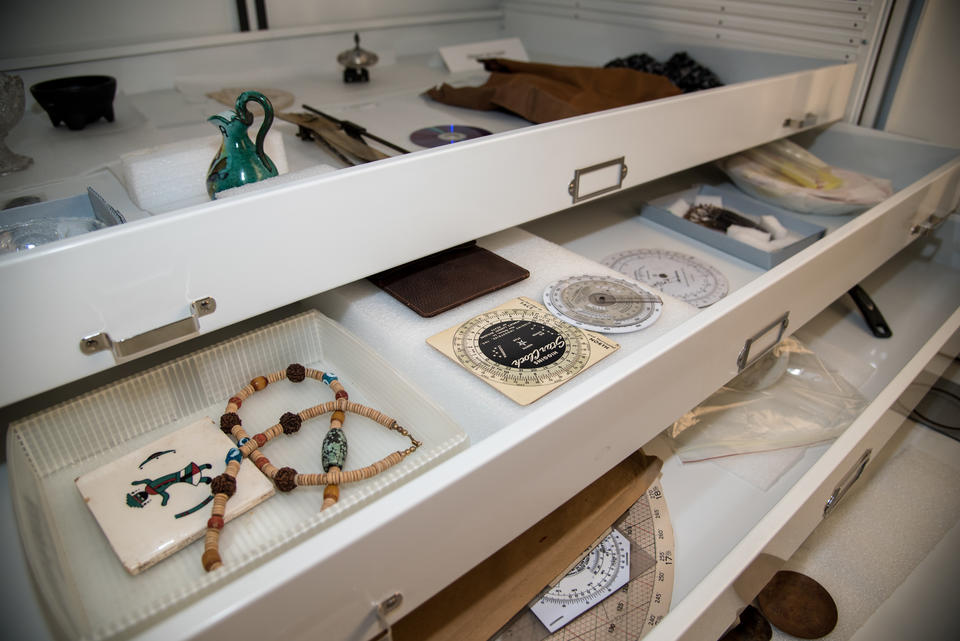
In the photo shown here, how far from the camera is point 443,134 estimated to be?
892 mm

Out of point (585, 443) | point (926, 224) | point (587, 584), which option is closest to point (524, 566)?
point (587, 584)

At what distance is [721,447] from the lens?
854 mm

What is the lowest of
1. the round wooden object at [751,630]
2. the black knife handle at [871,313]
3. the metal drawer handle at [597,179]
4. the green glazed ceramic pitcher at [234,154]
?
the round wooden object at [751,630]

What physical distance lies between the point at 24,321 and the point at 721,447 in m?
0.80

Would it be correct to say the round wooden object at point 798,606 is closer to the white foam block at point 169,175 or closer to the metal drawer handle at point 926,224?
the metal drawer handle at point 926,224

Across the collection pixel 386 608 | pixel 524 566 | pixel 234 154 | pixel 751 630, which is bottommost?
pixel 751 630

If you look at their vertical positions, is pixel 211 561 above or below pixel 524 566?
above

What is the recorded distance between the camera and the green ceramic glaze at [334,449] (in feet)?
1.81

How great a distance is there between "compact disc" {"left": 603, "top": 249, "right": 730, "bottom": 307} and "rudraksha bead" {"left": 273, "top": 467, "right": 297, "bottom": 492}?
1.75ft

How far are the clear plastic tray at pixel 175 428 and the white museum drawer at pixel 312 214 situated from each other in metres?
0.07

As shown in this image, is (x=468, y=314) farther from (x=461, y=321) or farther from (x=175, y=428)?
(x=175, y=428)

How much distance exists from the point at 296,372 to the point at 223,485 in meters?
0.15

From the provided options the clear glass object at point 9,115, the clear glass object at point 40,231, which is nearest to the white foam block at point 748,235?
the clear glass object at point 40,231

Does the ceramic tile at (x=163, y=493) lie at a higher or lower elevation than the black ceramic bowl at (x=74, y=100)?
lower
